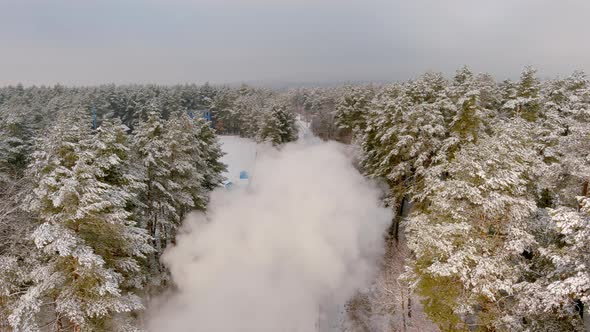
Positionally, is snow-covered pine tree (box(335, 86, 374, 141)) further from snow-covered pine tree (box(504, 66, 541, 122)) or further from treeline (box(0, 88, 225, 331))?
treeline (box(0, 88, 225, 331))

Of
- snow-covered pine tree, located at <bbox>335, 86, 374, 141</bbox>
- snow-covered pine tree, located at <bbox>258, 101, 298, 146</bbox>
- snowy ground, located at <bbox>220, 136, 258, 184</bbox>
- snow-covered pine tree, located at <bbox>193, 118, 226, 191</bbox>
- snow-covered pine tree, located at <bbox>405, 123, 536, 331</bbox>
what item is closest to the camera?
snow-covered pine tree, located at <bbox>405, 123, 536, 331</bbox>

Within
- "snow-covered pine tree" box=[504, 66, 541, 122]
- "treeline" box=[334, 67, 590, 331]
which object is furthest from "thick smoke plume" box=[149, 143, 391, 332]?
"snow-covered pine tree" box=[504, 66, 541, 122]

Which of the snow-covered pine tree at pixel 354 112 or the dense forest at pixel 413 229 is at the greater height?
the snow-covered pine tree at pixel 354 112

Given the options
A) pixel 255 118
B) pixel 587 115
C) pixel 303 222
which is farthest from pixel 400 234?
pixel 255 118

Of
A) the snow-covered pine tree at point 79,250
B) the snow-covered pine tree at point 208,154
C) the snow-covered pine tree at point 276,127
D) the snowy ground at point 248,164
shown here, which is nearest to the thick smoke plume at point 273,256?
the snowy ground at point 248,164

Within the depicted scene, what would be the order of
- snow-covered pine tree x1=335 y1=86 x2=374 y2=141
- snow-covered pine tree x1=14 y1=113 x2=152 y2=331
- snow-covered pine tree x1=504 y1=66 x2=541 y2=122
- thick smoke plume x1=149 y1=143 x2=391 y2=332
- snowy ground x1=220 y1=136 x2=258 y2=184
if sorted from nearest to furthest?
snow-covered pine tree x1=14 y1=113 x2=152 y2=331
thick smoke plume x1=149 y1=143 x2=391 y2=332
snow-covered pine tree x1=504 y1=66 x2=541 y2=122
snow-covered pine tree x1=335 y1=86 x2=374 y2=141
snowy ground x1=220 y1=136 x2=258 y2=184

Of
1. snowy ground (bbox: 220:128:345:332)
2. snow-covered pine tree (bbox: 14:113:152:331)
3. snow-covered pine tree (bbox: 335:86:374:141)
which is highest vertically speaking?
snow-covered pine tree (bbox: 335:86:374:141)

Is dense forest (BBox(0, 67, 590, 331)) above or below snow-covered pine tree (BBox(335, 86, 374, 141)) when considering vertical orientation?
below

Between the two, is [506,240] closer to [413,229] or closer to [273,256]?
[413,229]

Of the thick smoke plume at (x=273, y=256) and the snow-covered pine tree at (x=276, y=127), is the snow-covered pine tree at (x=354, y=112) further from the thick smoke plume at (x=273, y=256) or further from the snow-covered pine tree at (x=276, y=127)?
the thick smoke plume at (x=273, y=256)

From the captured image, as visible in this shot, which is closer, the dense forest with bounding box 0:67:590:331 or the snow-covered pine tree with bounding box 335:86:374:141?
the dense forest with bounding box 0:67:590:331
